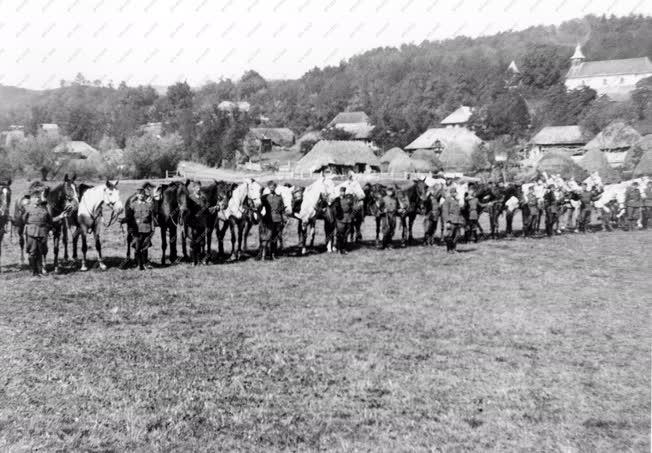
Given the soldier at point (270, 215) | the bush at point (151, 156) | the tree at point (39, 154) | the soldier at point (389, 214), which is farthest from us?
the tree at point (39, 154)

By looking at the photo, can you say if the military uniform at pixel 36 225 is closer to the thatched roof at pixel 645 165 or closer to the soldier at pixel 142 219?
the soldier at pixel 142 219

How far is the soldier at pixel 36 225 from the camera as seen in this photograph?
13055mm

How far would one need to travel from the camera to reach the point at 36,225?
1305cm

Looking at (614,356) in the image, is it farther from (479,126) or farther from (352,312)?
(479,126)

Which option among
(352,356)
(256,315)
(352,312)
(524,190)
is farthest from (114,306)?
(524,190)

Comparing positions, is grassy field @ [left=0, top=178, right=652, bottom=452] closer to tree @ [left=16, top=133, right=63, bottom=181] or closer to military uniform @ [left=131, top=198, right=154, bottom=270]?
military uniform @ [left=131, top=198, right=154, bottom=270]

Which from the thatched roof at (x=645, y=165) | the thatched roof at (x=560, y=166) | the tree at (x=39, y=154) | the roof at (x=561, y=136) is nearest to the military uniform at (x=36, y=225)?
the thatched roof at (x=645, y=165)

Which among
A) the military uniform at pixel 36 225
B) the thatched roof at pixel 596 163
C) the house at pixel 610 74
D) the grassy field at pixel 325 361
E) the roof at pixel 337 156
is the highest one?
the house at pixel 610 74

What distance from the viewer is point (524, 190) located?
2203 cm

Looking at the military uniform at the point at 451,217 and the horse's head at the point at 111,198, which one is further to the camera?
the military uniform at the point at 451,217

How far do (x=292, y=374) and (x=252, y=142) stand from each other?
78234mm

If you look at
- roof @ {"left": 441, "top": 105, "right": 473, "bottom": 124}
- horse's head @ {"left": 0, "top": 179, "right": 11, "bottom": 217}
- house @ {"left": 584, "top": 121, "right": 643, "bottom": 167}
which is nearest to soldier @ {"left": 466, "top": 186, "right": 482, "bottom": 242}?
horse's head @ {"left": 0, "top": 179, "right": 11, "bottom": 217}

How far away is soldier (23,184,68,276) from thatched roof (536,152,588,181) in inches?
1815

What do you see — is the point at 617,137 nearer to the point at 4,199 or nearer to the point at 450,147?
the point at 450,147
